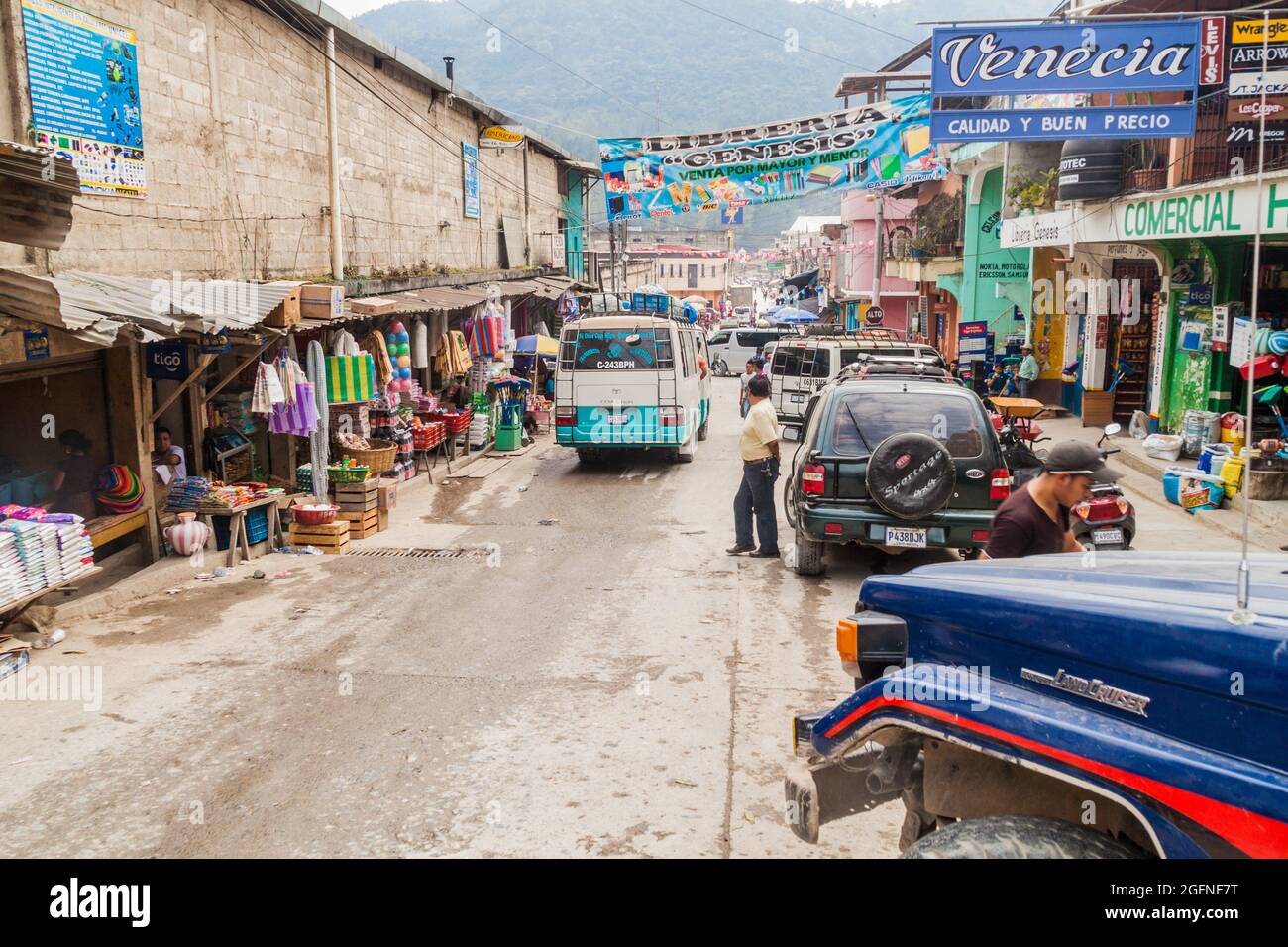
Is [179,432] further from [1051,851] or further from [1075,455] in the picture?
[1051,851]

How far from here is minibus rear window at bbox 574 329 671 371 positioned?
1696cm

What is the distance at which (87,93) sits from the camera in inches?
389

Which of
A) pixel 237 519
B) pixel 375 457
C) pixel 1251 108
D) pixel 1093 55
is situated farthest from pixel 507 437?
pixel 1251 108

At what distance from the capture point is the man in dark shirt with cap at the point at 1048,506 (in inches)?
215

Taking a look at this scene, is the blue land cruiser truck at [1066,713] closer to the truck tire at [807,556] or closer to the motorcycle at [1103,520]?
the motorcycle at [1103,520]

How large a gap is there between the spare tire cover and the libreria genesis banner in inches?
503

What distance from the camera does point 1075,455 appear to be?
5.41m

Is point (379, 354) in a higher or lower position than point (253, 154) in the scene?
lower

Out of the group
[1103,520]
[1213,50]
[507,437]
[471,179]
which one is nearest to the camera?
[1103,520]

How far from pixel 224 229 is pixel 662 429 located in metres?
7.35

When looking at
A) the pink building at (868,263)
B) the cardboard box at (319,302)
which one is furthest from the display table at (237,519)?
the pink building at (868,263)

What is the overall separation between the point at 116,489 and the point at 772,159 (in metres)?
14.8

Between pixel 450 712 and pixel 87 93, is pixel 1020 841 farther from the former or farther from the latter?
pixel 87 93

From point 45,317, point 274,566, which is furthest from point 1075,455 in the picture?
point 274,566
